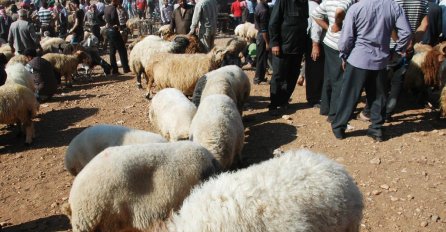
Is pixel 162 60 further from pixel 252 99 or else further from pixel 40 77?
pixel 40 77

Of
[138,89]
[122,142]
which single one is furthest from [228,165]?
[138,89]

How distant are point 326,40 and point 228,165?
2.72 meters

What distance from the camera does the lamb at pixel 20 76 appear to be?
7.96 m

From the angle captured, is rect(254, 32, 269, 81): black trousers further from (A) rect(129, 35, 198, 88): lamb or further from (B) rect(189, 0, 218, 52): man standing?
(A) rect(129, 35, 198, 88): lamb

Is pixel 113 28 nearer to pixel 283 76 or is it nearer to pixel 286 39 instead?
pixel 283 76

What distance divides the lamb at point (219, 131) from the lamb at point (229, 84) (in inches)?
39.8

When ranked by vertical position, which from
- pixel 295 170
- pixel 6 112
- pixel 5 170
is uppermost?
pixel 295 170

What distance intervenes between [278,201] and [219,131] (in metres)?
2.13

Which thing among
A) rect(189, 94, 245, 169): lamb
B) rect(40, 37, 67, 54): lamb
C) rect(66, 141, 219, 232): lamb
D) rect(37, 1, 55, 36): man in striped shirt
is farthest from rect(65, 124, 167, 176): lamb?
rect(37, 1, 55, 36): man in striped shirt

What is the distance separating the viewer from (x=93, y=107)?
8.51 meters

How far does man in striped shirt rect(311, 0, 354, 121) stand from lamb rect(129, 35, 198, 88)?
3.88m

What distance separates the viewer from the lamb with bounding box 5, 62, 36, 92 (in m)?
7.96

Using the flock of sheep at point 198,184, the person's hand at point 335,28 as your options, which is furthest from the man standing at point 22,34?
the person's hand at point 335,28

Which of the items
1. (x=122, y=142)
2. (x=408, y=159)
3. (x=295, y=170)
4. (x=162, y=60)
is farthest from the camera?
(x=162, y=60)
